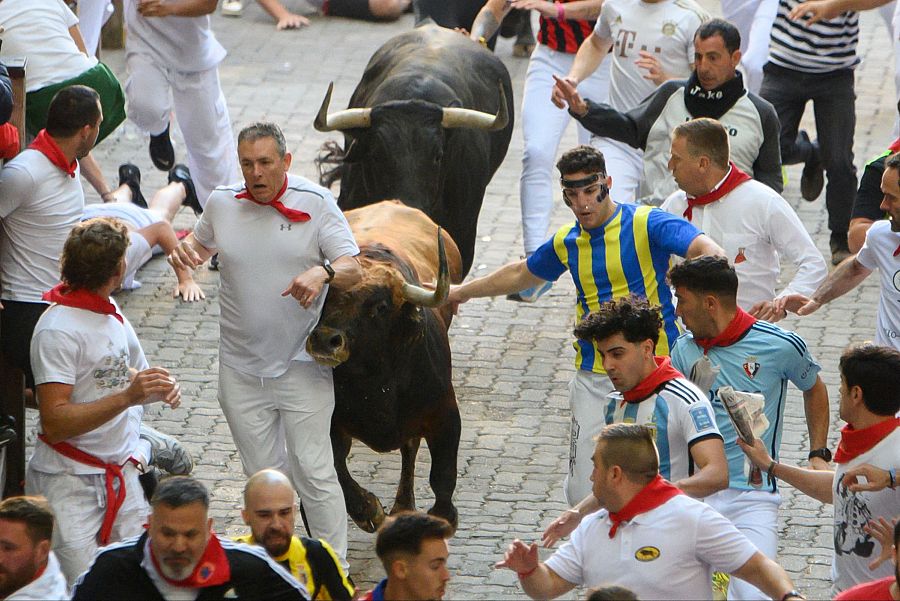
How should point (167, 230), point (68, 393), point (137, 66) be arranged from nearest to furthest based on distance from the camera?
point (68, 393)
point (167, 230)
point (137, 66)

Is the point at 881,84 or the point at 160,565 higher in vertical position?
the point at 160,565

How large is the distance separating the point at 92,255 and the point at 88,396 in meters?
0.57

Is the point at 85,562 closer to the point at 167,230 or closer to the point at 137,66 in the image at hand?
the point at 167,230

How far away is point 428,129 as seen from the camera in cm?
1002

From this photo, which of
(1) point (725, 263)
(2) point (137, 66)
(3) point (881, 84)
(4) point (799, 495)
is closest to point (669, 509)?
(1) point (725, 263)

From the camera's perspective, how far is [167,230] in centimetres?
1063

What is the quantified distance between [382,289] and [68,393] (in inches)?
62.8

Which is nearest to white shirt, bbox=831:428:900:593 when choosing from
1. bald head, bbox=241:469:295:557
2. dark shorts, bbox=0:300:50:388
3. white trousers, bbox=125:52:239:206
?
bald head, bbox=241:469:295:557

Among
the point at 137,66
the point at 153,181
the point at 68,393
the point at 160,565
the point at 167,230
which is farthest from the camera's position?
the point at 153,181

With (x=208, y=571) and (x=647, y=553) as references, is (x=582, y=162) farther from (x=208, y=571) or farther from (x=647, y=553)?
(x=208, y=571)

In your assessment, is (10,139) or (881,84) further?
(881,84)

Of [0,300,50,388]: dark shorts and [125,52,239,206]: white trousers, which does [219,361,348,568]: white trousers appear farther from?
[125,52,239,206]: white trousers

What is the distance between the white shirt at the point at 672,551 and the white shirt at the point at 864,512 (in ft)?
2.64

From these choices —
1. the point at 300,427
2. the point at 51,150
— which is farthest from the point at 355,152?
the point at 300,427
